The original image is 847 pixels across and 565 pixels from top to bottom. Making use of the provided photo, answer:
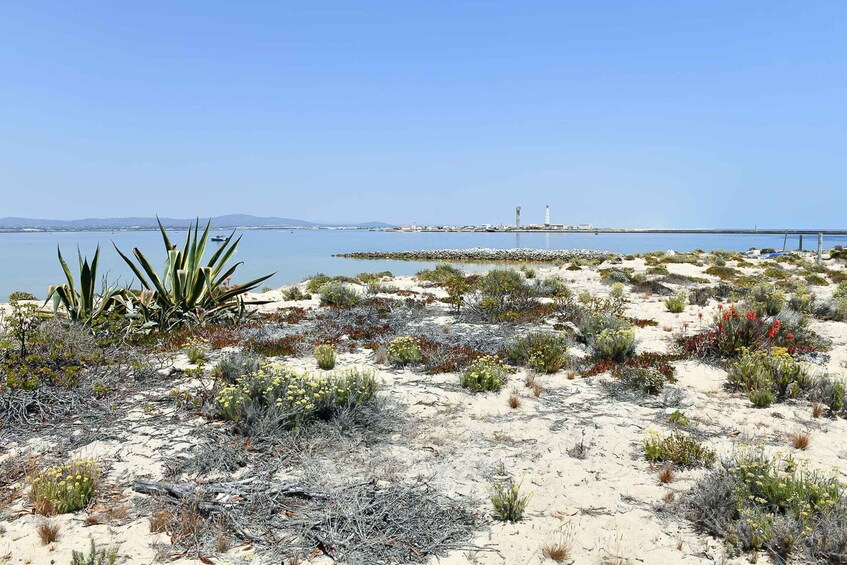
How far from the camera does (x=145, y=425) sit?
5.56 m

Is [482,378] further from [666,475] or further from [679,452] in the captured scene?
[666,475]

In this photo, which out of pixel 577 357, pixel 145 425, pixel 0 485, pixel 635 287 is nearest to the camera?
pixel 0 485

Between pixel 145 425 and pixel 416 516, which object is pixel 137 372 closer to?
pixel 145 425

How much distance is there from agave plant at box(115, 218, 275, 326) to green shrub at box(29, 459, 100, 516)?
5966mm

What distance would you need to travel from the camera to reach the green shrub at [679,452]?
4.85m

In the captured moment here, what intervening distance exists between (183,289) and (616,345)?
27.6ft

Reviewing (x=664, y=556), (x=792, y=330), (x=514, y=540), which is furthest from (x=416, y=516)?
(x=792, y=330)

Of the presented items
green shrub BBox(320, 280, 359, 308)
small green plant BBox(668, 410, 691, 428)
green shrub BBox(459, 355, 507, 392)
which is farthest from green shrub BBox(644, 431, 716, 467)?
green shrub BBox(320, 280, 359, 308)

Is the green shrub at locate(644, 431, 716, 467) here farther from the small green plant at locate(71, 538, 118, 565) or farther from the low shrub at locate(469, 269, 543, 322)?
the low shrub at locate(469, 269, 543, 322)

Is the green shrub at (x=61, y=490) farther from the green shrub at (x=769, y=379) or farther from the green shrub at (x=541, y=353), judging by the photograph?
the green shrub at (x=769, y=379)

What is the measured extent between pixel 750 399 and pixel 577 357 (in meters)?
2.71

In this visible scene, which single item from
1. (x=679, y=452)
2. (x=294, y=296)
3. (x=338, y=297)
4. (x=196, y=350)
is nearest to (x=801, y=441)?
(x=679, y=452)

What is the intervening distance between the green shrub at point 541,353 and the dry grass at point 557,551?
439cm

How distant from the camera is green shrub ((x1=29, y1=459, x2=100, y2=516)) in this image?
3.90 m
